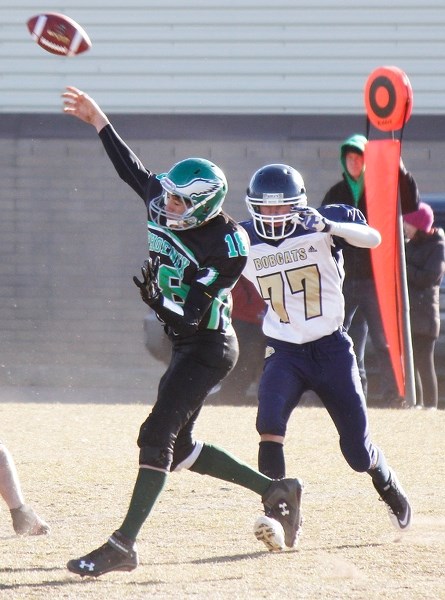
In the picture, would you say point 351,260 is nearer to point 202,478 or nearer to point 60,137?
point 202,478

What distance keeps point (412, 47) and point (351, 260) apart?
4540mm

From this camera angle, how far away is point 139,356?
593 inches

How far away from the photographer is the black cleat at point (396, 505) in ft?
19.8

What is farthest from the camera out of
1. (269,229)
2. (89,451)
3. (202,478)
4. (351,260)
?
(351,260)

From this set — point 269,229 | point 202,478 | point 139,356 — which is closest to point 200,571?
point 269,229

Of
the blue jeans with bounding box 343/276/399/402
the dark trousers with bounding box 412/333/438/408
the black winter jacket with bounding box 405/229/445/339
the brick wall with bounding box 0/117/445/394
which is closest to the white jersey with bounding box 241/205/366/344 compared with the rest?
the blue jeans with bounding box 343/276/399/402

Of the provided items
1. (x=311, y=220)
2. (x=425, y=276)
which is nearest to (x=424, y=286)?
(x=425, y=276)

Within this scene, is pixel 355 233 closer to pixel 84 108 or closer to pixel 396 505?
pixel 396 505

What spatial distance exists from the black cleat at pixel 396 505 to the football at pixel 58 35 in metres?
2.91

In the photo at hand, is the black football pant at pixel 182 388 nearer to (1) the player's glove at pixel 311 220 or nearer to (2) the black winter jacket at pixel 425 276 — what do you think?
(1) the player's glove at pixel 311 220

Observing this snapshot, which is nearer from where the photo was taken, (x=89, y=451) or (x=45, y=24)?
(x=45, y=24)

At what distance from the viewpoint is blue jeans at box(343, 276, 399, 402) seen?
10578mm

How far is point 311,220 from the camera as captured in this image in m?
5.74

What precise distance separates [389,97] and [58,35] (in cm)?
422
